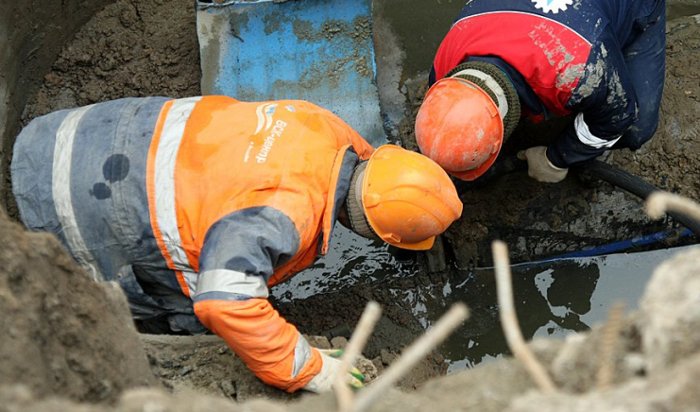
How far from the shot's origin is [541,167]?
3.75m

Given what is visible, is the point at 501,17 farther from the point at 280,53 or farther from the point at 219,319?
the point at 219,319

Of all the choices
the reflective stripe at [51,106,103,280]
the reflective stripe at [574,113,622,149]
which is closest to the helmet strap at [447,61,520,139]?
the reflective stripe at [574,113,622,149]

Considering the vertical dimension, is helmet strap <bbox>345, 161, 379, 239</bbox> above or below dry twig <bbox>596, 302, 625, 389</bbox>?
below

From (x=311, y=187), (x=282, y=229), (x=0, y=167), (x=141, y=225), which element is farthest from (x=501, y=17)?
(x=0, y=167)

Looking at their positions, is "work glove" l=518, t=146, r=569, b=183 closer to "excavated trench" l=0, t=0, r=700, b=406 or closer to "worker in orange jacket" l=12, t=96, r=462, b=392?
"excavated trench" l=0, t=0, r=700, b=406

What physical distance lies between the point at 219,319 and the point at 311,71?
2.10 meters

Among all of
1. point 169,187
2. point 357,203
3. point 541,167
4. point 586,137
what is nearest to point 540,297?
point 541,167

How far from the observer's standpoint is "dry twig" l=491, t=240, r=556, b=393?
1.22 meters

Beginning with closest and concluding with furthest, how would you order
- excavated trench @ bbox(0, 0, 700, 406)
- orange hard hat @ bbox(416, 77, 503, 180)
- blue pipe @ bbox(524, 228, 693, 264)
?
orange hard hat @ bbox(416, 77, 503, 180), excavated trench @ bbox(0, 0, 700, 406), blue pipe @ bbox(524, 228, 693, 264)

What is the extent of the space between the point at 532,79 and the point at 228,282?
5.40 feet

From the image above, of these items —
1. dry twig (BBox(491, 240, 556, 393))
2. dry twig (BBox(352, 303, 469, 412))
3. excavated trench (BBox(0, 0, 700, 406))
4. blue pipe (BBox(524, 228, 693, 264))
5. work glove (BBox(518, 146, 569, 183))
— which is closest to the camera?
dry twig (BBox(352, 303, 469, 412))

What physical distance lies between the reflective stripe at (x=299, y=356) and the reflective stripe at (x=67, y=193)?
860mm

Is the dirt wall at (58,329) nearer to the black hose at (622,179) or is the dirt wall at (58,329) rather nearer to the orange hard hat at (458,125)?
the orange hard hat at (458,125)

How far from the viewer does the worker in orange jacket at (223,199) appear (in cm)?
248
